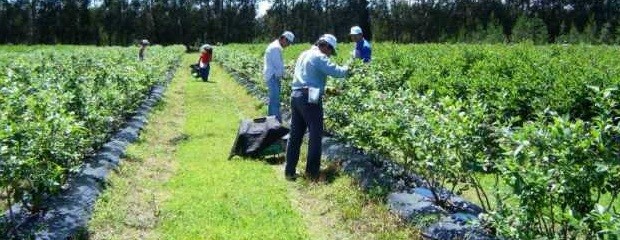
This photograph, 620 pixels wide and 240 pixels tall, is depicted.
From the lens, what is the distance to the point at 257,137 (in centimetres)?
857

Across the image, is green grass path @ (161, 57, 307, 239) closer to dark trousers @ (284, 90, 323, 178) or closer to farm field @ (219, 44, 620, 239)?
dark trousers @ (284, 90, 323, 178)

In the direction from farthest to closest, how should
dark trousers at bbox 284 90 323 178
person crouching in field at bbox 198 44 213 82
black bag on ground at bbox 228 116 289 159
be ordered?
person crouching in field at bbox 198 44 213 82 → black bag on ground at bbox 228 116 289 159 → dark trousers at bbox 284 90 323 178

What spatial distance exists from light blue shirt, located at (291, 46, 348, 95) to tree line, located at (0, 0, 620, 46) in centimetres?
6315

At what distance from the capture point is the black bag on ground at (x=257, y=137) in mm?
8539

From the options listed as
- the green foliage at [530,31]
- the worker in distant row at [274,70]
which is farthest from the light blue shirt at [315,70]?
the green foliage at [530,31]

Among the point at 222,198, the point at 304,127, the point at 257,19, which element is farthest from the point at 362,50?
the point at 257,19

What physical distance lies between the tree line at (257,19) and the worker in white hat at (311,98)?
63.1m

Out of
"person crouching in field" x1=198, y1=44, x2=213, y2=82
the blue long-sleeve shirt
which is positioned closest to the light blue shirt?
the blue long-sleeve shirt

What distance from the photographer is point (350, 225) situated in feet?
18.8

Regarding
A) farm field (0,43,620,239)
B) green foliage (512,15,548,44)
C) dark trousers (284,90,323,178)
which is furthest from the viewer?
green foliage (512,15,548,44)

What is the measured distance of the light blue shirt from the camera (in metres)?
6.96

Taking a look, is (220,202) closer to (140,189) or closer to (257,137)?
(140,189)

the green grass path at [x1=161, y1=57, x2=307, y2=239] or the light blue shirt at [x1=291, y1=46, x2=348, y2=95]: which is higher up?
the light blue shirt at [x1=291, y1=46, x2=348, y2=95]

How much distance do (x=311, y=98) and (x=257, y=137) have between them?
1783mm
